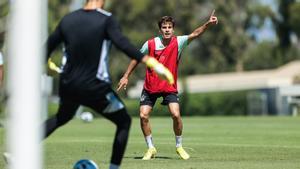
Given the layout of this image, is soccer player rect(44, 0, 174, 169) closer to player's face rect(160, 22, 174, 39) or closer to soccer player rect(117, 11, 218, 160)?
soccer player rect(117, 11, 218, 160)

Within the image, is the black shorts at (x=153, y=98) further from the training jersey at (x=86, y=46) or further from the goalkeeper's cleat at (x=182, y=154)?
the training jersey at (x=86, y=46)

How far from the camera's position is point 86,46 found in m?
9.50

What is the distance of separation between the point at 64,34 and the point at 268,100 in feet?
197

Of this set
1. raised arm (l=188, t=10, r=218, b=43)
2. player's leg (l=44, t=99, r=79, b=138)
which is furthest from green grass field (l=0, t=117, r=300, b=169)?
player's leg (l=44, t=99, r=79, b=138)

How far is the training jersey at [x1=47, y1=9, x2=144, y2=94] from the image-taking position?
947 cm

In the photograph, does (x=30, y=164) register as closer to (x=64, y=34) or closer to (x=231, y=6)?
(x=64, y=34)

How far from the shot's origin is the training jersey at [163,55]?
47.5ft

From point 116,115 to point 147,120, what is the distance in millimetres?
4580

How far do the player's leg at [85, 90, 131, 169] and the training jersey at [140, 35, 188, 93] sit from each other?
4.68m

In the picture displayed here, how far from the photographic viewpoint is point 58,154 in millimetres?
14953

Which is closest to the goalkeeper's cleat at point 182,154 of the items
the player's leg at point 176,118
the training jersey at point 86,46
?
the player's leg at point 176,118

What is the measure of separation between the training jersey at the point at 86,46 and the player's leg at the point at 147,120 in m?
4.60

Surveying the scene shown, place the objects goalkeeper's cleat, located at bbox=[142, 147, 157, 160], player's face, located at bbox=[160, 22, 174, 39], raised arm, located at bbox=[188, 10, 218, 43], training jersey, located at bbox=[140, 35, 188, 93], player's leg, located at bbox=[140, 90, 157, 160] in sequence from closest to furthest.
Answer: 1. raised arm, located at bbox=[188, 10, 218, 43]
2. goalkeeper's cleat, located at bbox=[142, 147, 157, 160]
3. player's leg, located at bbox=[140, 90, 157, 160]
4. player's face, located at bbox=[160, 22, 174, 39]
5. training jersey, located at bbox=[140, 35, 188, 93]

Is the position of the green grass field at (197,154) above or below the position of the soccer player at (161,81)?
below
